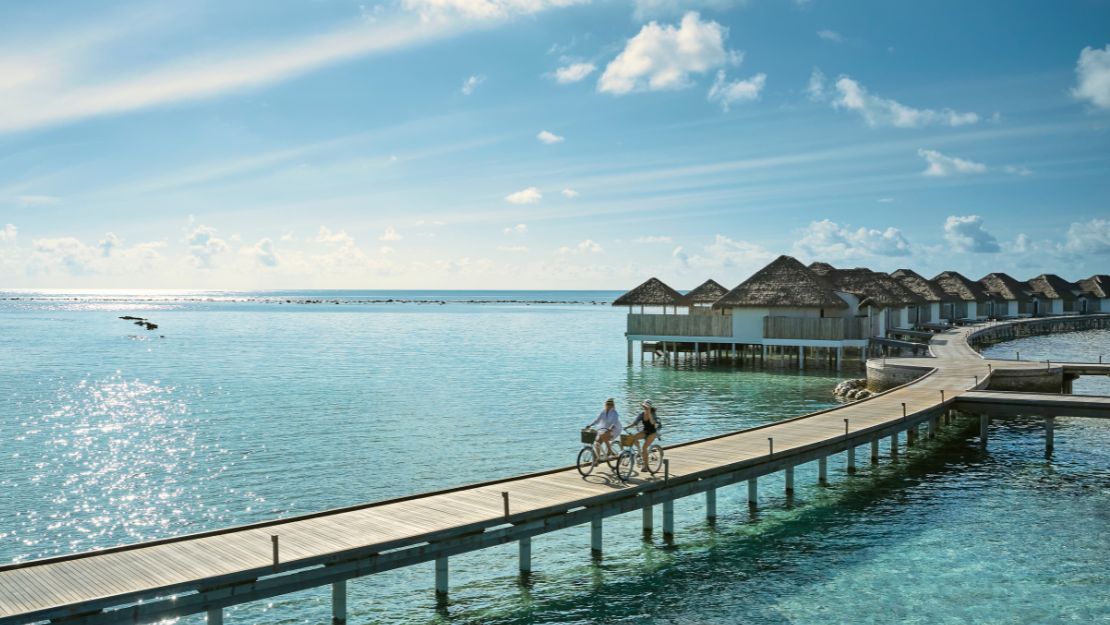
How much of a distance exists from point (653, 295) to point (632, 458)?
122 feet

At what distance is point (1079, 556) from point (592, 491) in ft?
32.5

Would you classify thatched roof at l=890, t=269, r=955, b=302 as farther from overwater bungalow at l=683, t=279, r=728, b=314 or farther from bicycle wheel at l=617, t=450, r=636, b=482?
bicycle wheel at l=617, t=450, r=636, b=482

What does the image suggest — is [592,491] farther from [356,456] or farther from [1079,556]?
[356,456]

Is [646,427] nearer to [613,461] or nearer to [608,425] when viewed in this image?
[608,425]

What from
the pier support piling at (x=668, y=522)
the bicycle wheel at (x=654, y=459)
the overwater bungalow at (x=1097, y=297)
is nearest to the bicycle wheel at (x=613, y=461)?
the bicycle wheel at (x=654, y=459)

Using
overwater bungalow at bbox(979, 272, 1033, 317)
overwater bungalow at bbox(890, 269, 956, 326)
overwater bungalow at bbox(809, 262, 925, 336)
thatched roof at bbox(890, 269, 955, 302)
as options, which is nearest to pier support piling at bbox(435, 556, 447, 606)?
overwater bungalow at bbox(809, 262, 925, 336)

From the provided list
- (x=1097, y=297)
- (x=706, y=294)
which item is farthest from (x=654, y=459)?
(x=1097, y=297)

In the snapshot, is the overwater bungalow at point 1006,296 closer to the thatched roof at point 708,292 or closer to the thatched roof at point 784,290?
the thatched roof at point 708,292

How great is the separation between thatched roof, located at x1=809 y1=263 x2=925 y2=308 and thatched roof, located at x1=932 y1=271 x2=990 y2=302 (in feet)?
71.3

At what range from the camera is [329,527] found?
13961 millimetres

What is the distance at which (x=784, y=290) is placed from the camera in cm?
4906

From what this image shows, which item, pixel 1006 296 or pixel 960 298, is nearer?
pixel 960 298

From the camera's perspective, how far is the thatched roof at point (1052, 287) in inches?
4176

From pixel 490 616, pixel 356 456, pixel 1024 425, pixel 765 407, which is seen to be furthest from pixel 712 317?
pixel 490 616
